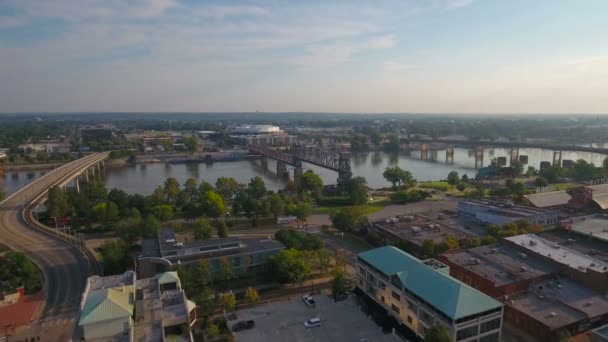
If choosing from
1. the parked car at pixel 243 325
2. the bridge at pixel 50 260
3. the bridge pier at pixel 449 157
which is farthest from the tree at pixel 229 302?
the bridge pier at pixel 449 157

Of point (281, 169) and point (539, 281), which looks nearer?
point (539, 281)

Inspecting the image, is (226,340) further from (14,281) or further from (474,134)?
(474,134)

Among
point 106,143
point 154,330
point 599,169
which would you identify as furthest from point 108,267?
point 106,143

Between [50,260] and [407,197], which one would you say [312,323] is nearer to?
[50,260]

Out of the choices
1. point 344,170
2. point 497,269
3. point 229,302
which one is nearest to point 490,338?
point 497,269

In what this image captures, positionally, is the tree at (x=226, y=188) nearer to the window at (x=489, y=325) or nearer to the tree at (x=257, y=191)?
the tree at (x=257, y=191)

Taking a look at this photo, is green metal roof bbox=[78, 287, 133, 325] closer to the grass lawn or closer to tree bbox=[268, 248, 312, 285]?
tree bbox=[268, 248, 312, 285]

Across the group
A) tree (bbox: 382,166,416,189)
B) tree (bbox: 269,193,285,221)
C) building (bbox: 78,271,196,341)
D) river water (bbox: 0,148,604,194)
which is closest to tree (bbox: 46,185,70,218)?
river water (bbox: 0,148,604,194)
